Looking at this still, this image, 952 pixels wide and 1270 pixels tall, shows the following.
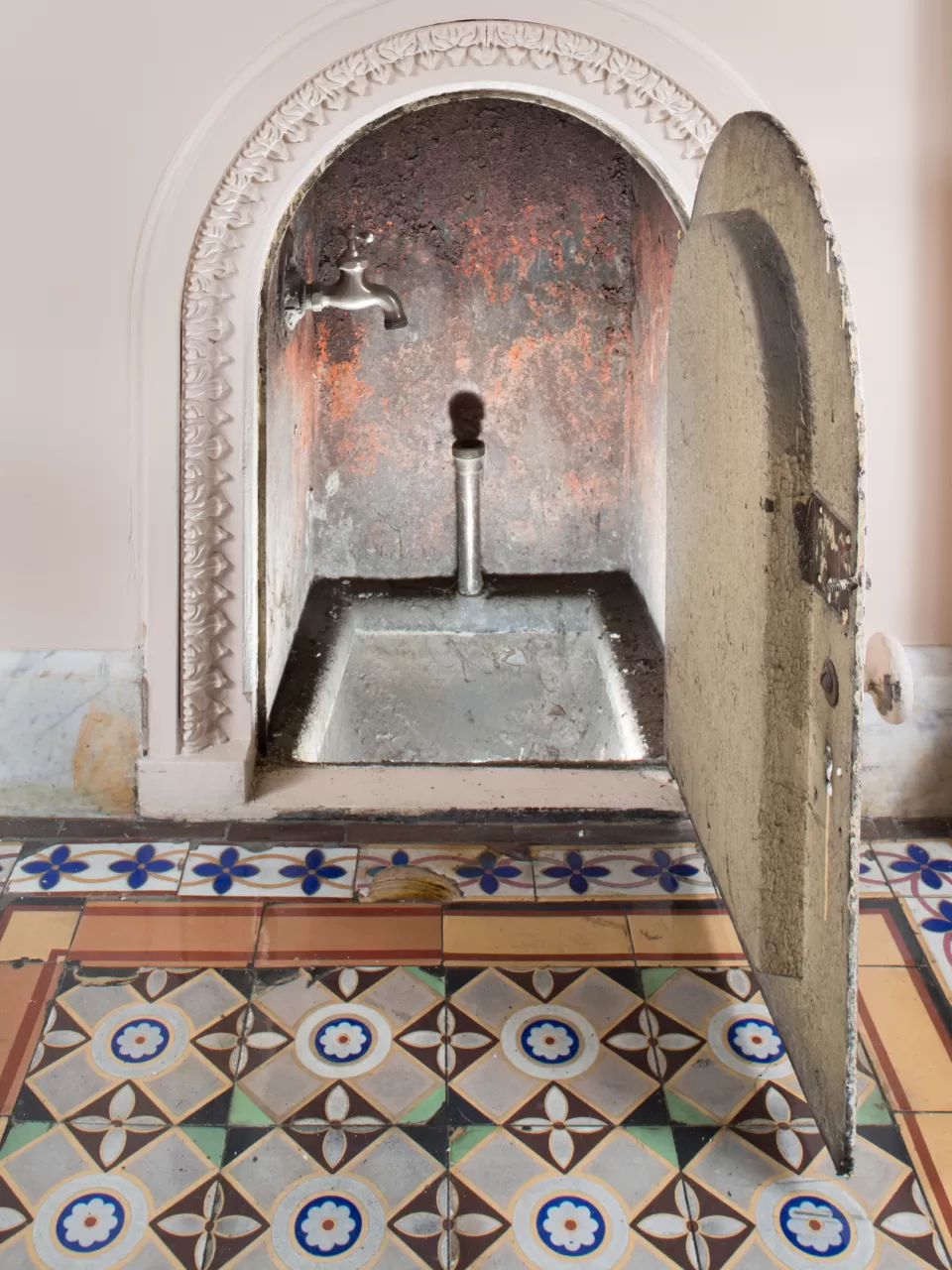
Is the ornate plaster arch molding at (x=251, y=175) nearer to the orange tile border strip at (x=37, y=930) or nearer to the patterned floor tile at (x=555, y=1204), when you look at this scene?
the orange tile border strip at (x=37, y=930)

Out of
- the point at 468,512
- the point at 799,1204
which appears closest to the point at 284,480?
the point at 468,512

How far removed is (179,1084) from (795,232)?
158cm

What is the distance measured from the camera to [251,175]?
8.26ft

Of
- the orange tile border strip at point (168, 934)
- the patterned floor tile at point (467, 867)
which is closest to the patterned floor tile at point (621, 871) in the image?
the patterned floor tile at point (467, 867)

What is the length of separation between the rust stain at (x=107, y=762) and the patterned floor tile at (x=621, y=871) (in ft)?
2.85

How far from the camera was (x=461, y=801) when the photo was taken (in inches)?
111

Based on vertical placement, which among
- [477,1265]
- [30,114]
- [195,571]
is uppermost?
[30,114]

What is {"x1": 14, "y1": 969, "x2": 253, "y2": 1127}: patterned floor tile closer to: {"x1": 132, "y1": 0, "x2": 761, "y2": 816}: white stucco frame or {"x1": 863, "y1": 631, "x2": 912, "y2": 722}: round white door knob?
{"x1": 132, "y1": 0, "x2": 761, "y2": 816}: white stucco frame

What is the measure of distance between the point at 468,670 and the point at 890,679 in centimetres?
186

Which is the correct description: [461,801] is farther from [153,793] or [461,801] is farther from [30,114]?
[30,114]

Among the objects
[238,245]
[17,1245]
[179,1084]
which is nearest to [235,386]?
[238,245]

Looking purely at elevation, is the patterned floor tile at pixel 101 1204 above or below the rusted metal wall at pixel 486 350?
below

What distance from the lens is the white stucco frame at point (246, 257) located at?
97.0 inches

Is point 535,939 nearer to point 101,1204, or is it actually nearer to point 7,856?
point 101,1204
